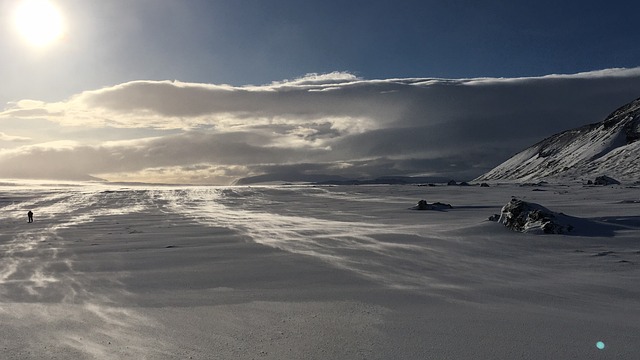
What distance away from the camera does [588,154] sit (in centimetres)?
11169

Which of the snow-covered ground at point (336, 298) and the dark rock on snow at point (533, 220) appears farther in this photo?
the dark rock on snow at point (533, 220)

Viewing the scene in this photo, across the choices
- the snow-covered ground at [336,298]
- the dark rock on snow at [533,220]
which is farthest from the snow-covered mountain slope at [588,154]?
the snow-covered ground at [336,298]

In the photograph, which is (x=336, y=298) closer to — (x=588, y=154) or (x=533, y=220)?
(x=533, y=220)

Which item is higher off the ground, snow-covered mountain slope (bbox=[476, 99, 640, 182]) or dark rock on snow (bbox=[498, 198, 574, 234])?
snow-covered mountain slope (bbox=[476, 99, 640, 182])

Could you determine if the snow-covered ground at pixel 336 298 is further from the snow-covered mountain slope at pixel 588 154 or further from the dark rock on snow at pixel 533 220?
the snow-covered mountain slope at pixel 588 154

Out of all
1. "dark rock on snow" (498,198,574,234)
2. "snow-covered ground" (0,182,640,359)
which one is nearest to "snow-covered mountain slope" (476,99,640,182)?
"dark rock on snow" (498,198,574,234)

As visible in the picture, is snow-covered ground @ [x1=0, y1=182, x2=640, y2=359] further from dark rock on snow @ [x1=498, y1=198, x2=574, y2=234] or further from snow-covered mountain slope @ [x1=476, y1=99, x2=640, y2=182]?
snow-covered mountain slope @ [x1=476, y1=99, x2=640, y2=182]

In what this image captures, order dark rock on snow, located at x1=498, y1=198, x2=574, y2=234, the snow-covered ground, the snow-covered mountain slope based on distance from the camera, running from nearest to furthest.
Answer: the snow-covered ground → dark rock on snow, located at x1=498, y1=198, x2=574, y2=234 → the snow-covered mountain slope

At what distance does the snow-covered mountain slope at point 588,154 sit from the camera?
92.7m

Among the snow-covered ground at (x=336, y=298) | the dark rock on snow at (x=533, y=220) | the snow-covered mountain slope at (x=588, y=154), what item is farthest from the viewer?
the snow-covered mountain slope at (x=588, y=154)

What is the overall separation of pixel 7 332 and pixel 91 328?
2.90ft

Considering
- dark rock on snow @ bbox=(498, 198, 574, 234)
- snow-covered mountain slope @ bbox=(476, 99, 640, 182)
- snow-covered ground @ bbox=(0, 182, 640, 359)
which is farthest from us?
snow-covered mountain slope @ bbox=(476, 99, 640, 182)

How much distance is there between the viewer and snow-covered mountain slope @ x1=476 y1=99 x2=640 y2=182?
3649 inches

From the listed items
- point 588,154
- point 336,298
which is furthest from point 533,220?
point 588,154
